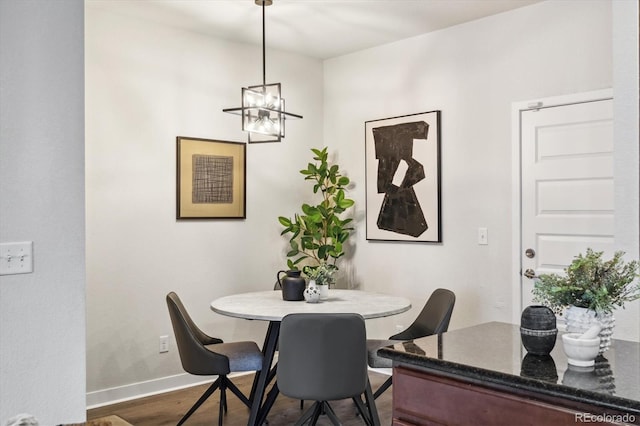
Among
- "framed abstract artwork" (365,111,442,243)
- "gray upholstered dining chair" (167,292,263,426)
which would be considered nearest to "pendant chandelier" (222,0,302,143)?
"gray upholstered dining chair" (167,292,263,426)

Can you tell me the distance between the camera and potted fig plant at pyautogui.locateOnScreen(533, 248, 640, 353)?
1.67 metres

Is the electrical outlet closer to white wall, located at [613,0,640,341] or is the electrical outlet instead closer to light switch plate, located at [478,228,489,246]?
light switch plate, located at [478,228,489,246]

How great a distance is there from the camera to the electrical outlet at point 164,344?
4.19 meters

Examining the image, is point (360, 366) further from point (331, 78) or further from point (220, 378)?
point (331, 78)

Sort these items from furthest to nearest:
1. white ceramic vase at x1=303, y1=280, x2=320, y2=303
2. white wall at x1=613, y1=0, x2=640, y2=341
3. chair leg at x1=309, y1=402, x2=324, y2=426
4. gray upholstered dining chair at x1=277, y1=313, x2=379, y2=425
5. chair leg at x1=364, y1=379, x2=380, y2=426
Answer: white ceramic vase at x1=303, y1=280, x2=320, y2=303 < chair leg at x1=364, y1=379, x2=380, y2=426 < chair leg at x1=309, y1=402, x2=324, y2=426 < gray upholstered dining chair at x1=277, y1=313, x2=379, y2=425 < white wall at x1=613, y1=0, x2=640, y2=341

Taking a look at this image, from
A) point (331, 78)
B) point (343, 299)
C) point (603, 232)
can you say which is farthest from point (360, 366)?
point (331, 78)

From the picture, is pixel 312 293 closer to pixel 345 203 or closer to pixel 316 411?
pixel 316 411

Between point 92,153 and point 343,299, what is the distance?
76.5 inches

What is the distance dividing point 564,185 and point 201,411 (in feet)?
9.12

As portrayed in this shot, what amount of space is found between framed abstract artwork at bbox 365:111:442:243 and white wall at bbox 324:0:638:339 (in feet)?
0.24

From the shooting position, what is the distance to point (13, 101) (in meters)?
2.11

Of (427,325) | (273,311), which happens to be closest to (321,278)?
(273,311)

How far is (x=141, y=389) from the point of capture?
408 centimetres

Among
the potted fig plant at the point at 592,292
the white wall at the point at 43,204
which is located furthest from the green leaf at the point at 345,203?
the potted fig plant at the point at 592,292
